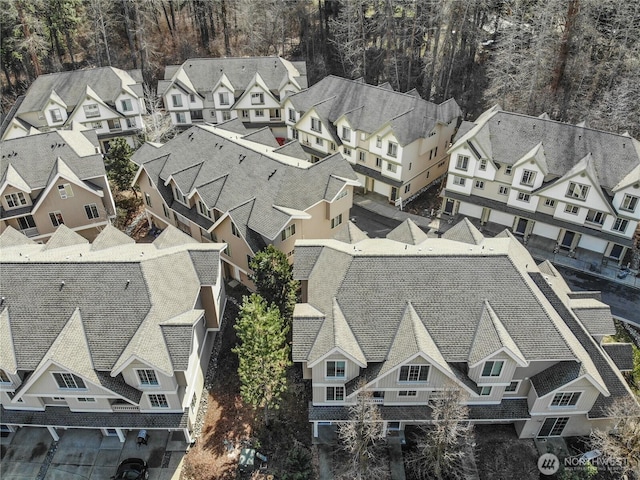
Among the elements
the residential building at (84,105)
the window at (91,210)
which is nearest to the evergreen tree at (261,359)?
the window at (91,210)

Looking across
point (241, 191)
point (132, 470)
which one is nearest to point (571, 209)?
point (241, 191)

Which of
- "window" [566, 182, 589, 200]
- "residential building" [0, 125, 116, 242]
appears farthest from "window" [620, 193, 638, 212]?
"residential building" [0, 125, 116, 242]

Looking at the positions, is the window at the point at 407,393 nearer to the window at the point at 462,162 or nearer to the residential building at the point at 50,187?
the window at the point at 462,162

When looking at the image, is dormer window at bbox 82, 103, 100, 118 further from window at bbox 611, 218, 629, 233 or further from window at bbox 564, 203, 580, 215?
window at bbox 611, 218, 629, 233

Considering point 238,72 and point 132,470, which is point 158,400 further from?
point 238,72

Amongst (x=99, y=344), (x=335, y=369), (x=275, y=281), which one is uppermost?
(x=275, y=281)

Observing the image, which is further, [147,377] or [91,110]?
[91,110]

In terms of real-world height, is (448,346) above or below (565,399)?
above
